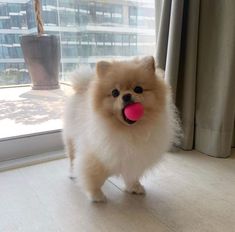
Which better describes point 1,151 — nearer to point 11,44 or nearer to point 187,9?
point 11,44

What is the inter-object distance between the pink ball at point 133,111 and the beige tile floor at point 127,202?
0.36 meters

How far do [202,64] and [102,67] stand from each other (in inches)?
27.5

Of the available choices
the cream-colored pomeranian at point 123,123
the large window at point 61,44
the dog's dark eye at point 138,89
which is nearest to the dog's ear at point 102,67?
the cream-colored pomeranian at point 123,123

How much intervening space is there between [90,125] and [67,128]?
217mm

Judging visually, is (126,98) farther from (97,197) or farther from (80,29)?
(80,29)

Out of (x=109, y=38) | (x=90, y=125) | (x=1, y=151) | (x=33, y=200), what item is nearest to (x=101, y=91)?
(x=90, y=125)

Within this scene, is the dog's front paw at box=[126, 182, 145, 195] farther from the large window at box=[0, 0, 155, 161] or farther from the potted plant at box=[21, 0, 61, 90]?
the potted plant at box=[21, 0, 61, 90]

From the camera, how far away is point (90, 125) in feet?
3.34

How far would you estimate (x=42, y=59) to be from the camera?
1629 mm

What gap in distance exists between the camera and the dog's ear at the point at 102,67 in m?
0.95

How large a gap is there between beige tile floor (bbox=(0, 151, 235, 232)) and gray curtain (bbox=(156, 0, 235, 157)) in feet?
0.60

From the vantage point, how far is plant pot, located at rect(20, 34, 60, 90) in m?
1.57

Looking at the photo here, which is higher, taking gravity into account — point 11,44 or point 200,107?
point 11,44

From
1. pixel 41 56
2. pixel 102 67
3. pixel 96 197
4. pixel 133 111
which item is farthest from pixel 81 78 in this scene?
pixel 41 56
